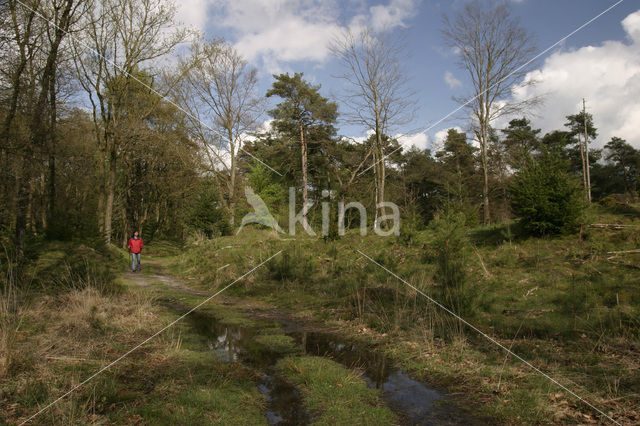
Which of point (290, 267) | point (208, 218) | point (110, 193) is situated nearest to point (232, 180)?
point (208, 218)

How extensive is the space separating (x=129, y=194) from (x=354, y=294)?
27.6 meters

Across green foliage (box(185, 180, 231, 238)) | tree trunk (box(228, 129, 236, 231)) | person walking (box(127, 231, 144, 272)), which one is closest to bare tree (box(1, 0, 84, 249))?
person walking (box(127, 231, 144, 272))

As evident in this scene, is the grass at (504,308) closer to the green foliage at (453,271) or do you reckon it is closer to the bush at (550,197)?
the green foliage at (453,271)

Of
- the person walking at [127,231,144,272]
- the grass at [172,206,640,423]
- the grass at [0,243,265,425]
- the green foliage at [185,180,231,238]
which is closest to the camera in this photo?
the grass at [0,243,265,425]

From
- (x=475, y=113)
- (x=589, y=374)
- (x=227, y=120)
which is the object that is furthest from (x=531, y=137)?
(x=589, y=374)

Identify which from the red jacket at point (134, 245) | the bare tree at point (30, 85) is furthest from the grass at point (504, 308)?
the bare tree at point (30, 85)

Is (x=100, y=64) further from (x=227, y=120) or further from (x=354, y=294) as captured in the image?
(x=354, y=294)

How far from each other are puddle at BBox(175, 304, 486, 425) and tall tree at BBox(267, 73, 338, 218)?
20.1 meters

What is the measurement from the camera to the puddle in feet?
13.7

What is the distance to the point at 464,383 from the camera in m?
5.02

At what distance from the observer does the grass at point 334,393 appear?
4105mm

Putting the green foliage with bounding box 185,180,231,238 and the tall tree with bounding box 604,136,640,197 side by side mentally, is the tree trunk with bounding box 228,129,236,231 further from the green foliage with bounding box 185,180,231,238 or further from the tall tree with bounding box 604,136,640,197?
the tall tree with bounding box 604,136,640,197

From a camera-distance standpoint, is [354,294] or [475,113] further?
[475,113]

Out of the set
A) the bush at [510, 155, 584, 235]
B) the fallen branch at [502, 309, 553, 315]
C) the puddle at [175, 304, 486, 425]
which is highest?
the bush at [510, 155, 584, 235]
